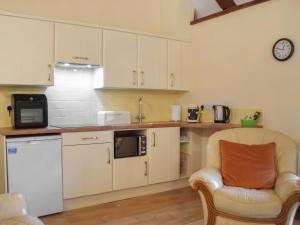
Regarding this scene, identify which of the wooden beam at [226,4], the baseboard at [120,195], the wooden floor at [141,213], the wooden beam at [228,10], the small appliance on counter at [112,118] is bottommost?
the wooden floor at [141,213]

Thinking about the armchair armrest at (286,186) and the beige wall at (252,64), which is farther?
the beige wall at (252,64)

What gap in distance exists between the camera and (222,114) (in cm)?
349

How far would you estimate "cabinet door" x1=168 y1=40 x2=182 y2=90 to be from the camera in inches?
155

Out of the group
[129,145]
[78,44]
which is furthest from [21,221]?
[78,44]

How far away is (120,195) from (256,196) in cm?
175

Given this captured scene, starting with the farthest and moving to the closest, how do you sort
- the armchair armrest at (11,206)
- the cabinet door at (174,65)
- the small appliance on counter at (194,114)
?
1. the cabinet door at (174,65)
2. the small appliance on counter at (194,114)
3. the armchair armrest at (11,206)

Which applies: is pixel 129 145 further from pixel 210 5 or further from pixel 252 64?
pixel 210 5

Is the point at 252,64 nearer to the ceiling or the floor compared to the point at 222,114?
nearer to the ceiling

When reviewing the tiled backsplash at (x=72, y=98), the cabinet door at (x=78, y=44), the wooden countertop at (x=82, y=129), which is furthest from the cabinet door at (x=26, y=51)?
the wooden countertop at (x=82, y=129)

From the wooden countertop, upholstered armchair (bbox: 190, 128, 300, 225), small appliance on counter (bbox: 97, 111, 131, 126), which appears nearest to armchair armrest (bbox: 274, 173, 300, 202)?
upholstered armchair (bbox: 190, 128, 300, 225)

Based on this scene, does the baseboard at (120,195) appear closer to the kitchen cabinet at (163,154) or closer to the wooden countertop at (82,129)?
the kitchen cabinet at (163,154)

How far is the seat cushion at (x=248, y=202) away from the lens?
2062 millimetres

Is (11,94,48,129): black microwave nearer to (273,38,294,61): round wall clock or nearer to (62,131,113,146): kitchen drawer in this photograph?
(62,131,113,146): kitchen drawer

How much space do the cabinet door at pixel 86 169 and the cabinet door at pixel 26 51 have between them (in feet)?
2.78
